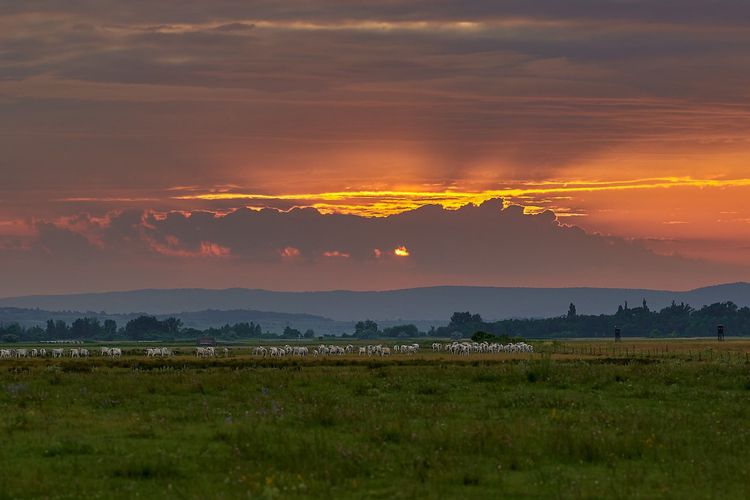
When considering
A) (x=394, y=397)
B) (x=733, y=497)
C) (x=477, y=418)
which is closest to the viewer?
(x=733, y=497)

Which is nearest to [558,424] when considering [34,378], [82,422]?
[82,422]

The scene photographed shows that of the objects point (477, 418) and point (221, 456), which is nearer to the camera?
point (221, 456)

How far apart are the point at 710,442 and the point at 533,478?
26.1ft

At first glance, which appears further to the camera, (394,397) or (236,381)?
(236,381)

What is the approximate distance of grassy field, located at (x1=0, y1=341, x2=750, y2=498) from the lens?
80.7 ft

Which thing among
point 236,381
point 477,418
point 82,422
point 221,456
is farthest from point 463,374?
point 221,456

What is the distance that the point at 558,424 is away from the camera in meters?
34.0

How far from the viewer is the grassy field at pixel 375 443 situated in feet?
80.7

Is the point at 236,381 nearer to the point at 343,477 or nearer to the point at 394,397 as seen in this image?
the point at 394,397

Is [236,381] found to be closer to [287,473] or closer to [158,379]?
[158,379]

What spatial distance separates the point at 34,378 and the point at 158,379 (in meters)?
8.04

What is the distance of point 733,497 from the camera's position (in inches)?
923

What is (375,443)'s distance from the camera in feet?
99.0

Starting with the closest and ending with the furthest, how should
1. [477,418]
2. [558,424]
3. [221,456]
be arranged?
[221,456] → [558,424] → [477,418]
